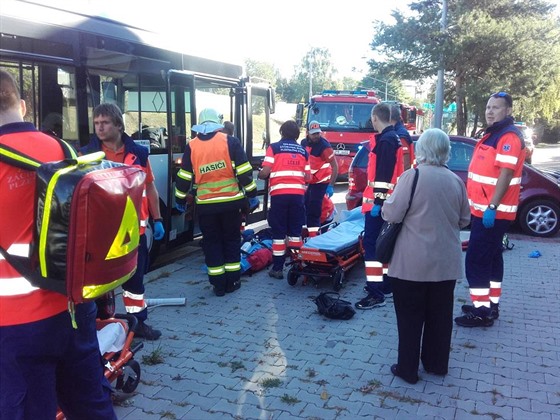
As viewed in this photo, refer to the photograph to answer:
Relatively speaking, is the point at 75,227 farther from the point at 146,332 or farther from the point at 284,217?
the point at 284,217

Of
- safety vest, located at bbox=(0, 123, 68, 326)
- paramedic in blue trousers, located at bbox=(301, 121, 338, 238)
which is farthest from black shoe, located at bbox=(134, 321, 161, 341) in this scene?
paramedic in blue trousers, located at bbox=(301, 121, 338, 238)

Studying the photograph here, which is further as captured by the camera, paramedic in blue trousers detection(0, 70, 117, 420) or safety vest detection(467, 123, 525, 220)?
safety vest detection(467, 123, 525, 220)

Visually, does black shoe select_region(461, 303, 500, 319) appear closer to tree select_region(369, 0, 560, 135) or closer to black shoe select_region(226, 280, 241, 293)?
black shoe select_region(226, 280, 241, 293)

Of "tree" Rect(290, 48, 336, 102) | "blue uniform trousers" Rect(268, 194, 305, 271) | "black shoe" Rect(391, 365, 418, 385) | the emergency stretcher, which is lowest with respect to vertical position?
"black shoe" Rect(391, 365, 418, 385)

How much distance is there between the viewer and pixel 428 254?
3.88 m

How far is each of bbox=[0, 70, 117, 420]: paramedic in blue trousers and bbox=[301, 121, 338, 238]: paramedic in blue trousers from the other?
5757 millimetres

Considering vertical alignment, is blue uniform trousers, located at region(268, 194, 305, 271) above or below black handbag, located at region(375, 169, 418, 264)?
below

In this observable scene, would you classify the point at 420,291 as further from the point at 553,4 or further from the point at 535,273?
the point at 553,4

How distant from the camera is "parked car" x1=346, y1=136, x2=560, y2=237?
30.8 ft

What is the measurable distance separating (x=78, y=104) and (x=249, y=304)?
287 cm

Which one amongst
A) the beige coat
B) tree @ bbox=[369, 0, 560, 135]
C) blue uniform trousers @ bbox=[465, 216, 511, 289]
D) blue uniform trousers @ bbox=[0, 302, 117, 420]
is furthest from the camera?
tree @ bbox=[369, 0, 560, 135]

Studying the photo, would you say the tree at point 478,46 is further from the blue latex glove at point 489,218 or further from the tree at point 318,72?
the tree at point 318,72

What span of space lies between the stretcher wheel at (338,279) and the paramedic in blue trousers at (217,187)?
1161mm

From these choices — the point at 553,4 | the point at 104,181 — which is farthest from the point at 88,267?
the point at 553,4
